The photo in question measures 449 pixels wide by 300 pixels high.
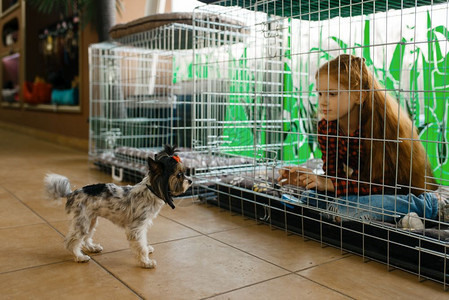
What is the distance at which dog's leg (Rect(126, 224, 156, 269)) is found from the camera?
1.46m

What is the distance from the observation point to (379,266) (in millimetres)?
1505

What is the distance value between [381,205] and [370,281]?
0.38 metres

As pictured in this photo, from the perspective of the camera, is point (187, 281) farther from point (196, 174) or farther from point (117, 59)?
point (117, 59)

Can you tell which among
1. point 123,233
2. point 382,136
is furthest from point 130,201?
point 382,136

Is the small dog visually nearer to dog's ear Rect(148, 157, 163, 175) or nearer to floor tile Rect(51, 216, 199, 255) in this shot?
dog's ear Rect(148, 157, 163, 175)

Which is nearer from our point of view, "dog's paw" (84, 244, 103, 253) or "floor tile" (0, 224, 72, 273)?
"floor tile" (0, 224, 72, 273)

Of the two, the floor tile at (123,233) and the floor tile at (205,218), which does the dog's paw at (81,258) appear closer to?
the floor tile at (123,233)

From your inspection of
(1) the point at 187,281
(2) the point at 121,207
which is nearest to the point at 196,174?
(2) the point at 121,207

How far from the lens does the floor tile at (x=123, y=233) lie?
1724mm

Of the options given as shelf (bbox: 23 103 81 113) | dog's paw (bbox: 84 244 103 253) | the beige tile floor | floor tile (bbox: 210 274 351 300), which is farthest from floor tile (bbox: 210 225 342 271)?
shelf (bbox: 23 103 81 113)

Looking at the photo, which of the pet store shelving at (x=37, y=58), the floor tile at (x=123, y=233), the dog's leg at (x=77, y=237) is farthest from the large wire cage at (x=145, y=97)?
the pet store shelving at (x=37, y=58)

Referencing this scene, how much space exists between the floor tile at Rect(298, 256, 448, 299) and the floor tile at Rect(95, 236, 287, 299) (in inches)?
5.7

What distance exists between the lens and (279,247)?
1693 millimetres

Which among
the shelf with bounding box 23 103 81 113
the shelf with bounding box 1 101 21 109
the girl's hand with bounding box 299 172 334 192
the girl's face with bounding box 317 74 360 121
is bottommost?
the girl's hand with bounding box 299 172 334 192
